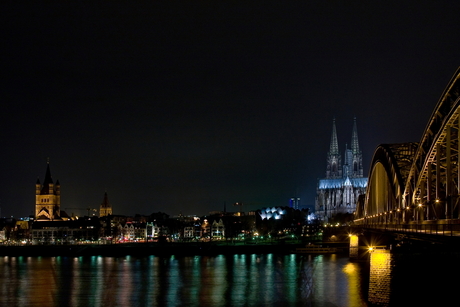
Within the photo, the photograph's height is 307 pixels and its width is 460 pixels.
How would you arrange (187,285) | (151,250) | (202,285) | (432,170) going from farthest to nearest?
(151,250) → (187,285) → (202,285) → (432,170)

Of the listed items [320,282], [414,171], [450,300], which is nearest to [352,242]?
[320,282]

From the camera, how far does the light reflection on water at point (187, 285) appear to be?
181 ft

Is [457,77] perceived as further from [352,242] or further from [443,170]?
[352,242]

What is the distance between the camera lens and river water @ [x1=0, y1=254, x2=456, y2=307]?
177 feet

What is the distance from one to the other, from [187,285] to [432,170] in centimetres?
3215

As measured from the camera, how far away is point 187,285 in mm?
67250

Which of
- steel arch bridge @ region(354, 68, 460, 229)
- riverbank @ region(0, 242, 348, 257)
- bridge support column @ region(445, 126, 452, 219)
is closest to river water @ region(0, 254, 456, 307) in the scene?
bridge support column @ region(445, 126, 452, 219)

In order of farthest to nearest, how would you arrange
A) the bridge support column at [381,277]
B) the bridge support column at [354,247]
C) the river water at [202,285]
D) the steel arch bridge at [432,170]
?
the bridge support column at [354,247] < the river water at [202,285] < the bridge support column at [381,277] < the steel arch bridge at [432,170]

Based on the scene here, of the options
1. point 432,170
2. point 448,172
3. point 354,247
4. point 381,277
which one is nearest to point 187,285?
point 381,277

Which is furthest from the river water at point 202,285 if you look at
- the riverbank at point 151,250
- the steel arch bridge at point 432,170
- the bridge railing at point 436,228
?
the riverbank at point 151,250

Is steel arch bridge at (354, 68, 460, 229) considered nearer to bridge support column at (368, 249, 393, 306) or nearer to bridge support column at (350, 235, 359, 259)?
bridge support column at (368, 249, 393, 306)

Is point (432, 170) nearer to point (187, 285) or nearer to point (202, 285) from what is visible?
point (202, 285)

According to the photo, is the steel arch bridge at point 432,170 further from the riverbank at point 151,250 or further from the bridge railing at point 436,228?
the riverbank at point 151,250

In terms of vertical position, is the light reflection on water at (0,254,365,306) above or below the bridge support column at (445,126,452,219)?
below
